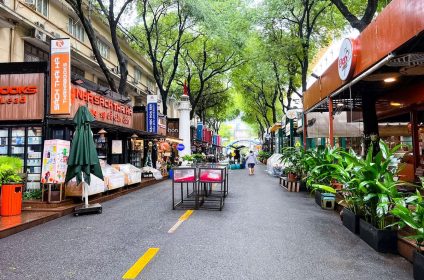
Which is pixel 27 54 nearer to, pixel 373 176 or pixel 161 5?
pixel 161 5

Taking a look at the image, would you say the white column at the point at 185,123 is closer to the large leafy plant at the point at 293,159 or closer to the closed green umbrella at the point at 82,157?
the large leafy plant at the point at 293,159

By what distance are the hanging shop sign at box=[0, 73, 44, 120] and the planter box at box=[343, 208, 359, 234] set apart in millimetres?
10319

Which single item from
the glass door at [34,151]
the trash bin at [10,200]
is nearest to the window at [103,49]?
the glass door at [34,151]

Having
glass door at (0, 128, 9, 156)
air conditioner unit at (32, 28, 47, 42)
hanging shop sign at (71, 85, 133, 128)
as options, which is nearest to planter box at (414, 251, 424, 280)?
hanging shop sign at (71, 85, 133, 128)

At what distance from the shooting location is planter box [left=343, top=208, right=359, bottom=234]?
668 centimetres

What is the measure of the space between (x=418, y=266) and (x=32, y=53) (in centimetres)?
1851

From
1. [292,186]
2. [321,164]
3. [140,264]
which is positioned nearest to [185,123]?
[292,186]

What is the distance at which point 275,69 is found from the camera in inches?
1102

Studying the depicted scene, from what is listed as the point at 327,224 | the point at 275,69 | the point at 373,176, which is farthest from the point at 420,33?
the point at 275,69

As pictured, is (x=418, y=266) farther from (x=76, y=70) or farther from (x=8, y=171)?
(x=76, y=70)

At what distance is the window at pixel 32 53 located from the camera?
16.8 m

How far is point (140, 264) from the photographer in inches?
191

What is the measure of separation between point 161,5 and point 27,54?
31.5ft

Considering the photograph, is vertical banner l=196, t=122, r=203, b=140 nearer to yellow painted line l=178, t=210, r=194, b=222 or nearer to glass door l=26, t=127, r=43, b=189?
glass door l=26, t=127, r=43, b=189
